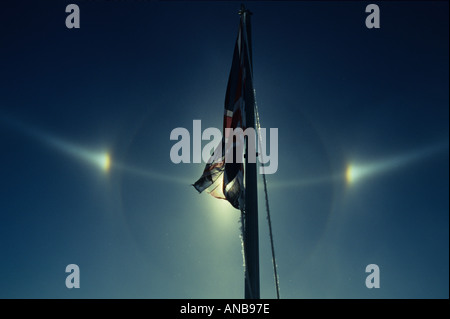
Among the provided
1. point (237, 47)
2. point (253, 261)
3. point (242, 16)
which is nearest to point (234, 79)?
point (237, 47)

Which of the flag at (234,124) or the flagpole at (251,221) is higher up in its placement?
the flag at (234,124)

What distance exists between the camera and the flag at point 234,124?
8016 mm

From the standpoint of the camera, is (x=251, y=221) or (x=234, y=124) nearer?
(x=251, y=221)

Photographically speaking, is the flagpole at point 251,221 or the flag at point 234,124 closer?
the flagpole at point 251,221

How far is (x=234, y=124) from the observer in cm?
857

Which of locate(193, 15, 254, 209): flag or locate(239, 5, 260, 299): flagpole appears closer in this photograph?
locate(239, 5, 260, 299): flagpole

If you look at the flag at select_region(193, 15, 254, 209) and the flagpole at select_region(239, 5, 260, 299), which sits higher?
the flag at select_region(193, 15, 254, 209)

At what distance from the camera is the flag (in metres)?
8.02

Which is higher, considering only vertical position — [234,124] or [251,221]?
[234,124]
